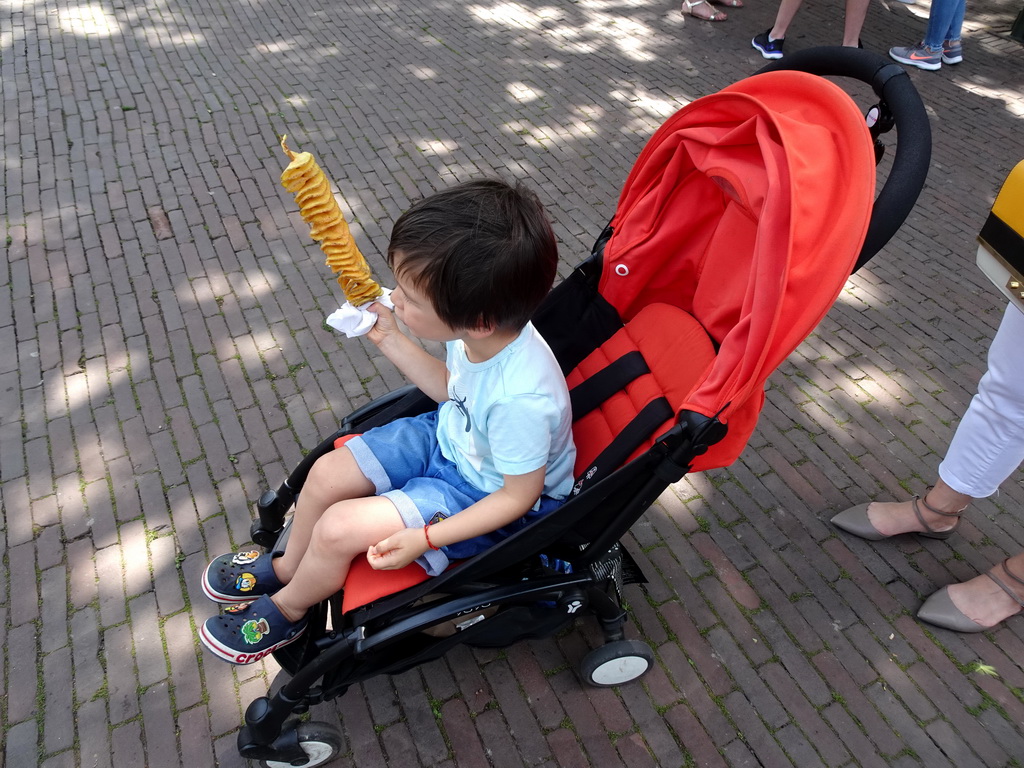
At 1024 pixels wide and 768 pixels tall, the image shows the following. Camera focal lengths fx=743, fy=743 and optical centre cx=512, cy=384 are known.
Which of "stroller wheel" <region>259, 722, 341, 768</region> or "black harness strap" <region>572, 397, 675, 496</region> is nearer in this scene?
"black harness strap" <region>572, 397, 675, 496</region>

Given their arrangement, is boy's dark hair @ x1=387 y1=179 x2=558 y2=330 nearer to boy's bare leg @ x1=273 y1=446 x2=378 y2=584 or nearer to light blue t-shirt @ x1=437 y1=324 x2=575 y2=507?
light blue t-shirt @ x1=437 y1=324 x2=575 y2=507

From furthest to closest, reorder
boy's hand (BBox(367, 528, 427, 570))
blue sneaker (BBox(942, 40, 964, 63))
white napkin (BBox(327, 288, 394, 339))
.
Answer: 1. blue sneaker (BBox(942, 40, 964, 63))
2. white napkin (BBox(327, 288, 394, 339))
3. boy's hand (BBox(367, 528, 427, 570))

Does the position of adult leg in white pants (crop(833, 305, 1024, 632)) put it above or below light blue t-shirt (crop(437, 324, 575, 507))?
below

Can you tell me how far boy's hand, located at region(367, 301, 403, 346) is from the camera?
7.33 feet

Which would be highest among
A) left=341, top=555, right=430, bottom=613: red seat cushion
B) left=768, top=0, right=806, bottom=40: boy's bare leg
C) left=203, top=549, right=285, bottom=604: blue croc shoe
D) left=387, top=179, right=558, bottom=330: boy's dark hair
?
left=387, top=179, right=558, bottom=330: boy's dark hair

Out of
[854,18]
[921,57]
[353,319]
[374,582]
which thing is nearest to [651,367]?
[353,319]

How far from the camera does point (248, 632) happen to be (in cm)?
211

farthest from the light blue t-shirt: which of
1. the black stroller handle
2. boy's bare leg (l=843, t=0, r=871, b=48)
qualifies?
boy's bare leg (l=843, t=0, r=871, b=48)

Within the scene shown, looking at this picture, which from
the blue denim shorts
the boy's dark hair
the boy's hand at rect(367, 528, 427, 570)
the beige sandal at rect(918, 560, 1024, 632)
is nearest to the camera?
the boy's dark hair

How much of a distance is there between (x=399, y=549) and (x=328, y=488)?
1.21ft

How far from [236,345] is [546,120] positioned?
315cm

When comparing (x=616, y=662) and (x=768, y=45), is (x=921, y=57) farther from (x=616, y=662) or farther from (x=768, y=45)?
(x=616, y=662)

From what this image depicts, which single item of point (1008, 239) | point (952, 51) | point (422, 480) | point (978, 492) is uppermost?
point (1008, 239)

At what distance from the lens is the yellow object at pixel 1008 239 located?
173 cm
